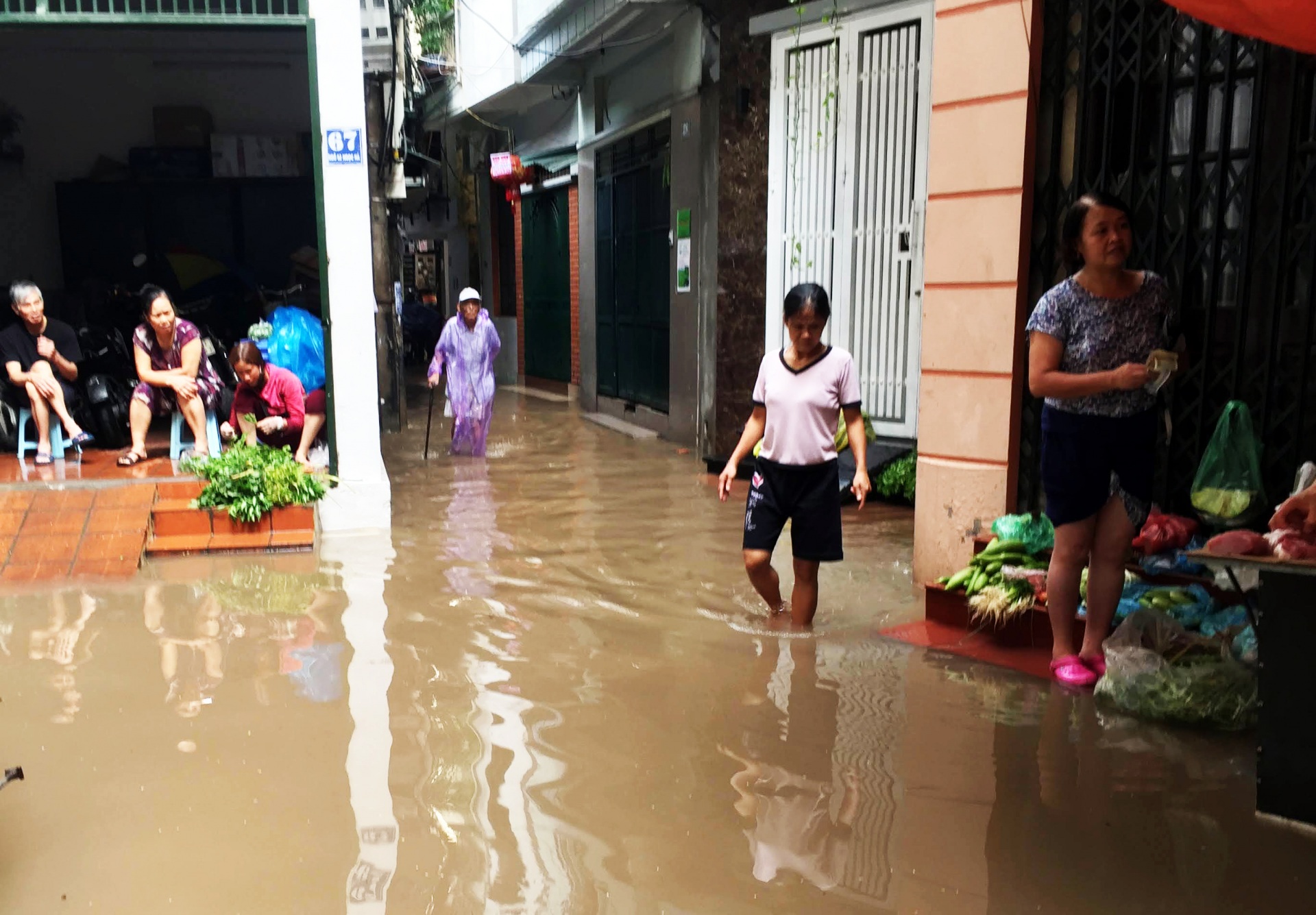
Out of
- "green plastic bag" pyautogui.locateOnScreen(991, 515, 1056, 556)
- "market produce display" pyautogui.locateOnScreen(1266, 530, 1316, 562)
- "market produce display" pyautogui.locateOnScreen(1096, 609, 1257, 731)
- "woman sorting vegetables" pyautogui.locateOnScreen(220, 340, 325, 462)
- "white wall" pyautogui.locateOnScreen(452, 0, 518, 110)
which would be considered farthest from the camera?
"white wall" pyautogui.locateOnScreen(452, 0, 518, 110)

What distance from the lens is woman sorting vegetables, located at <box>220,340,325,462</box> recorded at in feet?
25.5

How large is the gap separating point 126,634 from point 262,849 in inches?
98.7

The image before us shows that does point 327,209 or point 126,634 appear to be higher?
point 327,209

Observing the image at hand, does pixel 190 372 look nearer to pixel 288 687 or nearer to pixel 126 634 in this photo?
pixel 126 634

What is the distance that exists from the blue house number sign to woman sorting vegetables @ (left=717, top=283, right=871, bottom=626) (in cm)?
354

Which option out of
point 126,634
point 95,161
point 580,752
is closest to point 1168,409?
point 580,752

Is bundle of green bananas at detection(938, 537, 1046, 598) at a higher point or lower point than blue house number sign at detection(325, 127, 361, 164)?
lower

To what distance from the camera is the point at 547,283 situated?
1803 centimetres

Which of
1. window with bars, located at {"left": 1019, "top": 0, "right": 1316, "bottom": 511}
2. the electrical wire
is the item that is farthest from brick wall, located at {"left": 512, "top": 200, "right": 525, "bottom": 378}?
window with bars, located at {"left": 1019, "top": 0, "right": 1316, "bottom": 511}

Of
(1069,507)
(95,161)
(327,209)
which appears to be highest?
(95,161)

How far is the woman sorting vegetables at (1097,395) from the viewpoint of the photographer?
4129mm

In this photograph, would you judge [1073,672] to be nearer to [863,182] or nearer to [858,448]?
[858,448]

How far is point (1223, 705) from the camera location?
12.7ft

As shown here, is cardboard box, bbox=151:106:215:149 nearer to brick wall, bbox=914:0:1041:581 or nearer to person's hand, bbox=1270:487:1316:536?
brick wall, bbox=914:0:1041:581
